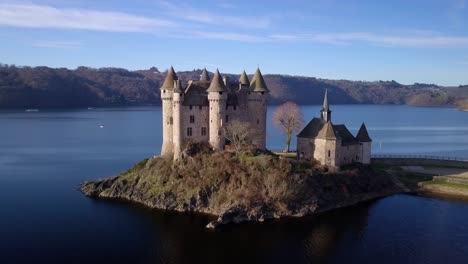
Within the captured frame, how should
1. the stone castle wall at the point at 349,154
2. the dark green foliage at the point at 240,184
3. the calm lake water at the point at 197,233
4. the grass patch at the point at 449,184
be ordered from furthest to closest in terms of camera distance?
the stone castle wall at the point at 349,154 → the grass patch at the point at 449,184 → the dark green foliage at the point at 240,184 → the calm lake water at the point at 197,233

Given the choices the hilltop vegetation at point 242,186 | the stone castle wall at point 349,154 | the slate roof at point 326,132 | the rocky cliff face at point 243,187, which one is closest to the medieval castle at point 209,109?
the hilltop vegetation at point 242,186

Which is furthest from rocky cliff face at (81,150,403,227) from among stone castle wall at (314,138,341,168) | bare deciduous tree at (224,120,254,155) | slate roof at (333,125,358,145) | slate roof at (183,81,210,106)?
slate roof at (183,81,210,106)

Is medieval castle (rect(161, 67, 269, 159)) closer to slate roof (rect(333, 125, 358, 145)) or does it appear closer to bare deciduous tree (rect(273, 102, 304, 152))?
slate roof (rect(333, 125, 358, 145))

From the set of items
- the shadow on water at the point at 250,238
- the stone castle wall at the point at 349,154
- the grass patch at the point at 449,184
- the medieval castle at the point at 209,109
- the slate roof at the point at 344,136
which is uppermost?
the medieval castle at the point at 209,109

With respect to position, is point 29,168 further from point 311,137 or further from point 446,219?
point 446,219

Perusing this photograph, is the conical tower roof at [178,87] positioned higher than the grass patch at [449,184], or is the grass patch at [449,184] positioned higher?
the conical tower roof at [178,87]

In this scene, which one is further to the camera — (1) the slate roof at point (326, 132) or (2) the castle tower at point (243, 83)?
(2) the castle tower at point (243, 83)

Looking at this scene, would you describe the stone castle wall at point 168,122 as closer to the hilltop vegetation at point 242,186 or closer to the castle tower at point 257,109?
the hilltop vegetation at point 242,186
